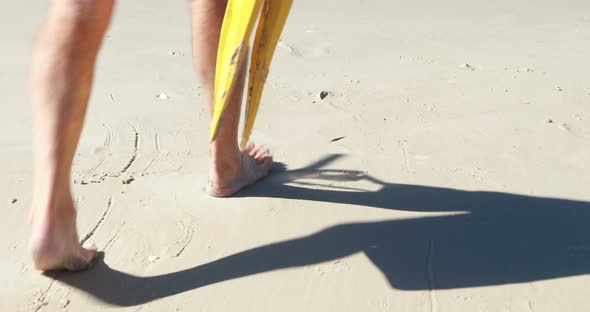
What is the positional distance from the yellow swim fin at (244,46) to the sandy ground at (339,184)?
369 millimetres

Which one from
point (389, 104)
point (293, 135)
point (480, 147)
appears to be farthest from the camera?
point (389, 104)

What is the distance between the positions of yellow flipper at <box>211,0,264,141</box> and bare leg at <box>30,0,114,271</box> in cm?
30

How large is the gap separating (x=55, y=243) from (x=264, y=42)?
2.24 ft

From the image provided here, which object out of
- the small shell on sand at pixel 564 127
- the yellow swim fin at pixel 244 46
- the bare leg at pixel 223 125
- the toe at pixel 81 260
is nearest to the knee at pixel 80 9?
the yellow swim fin at pixel 244 46

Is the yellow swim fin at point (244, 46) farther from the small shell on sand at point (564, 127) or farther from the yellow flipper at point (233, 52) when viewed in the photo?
the small shell on sand at point (564, 127)

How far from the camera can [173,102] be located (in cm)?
281

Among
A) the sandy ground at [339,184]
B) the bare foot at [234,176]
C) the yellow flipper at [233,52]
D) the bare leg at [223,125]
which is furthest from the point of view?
the bare foot at [234,176]

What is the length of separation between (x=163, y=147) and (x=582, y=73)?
197 centimetres

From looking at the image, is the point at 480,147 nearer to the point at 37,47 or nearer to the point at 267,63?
the point at 267,63

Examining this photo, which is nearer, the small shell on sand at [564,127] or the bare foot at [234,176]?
the bare foot at [234,176]

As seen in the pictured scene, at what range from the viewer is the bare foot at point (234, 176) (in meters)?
2.03

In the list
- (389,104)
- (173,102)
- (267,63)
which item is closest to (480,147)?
(389,104)

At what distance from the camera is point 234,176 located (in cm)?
206

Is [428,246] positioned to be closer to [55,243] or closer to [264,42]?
[264,42]
